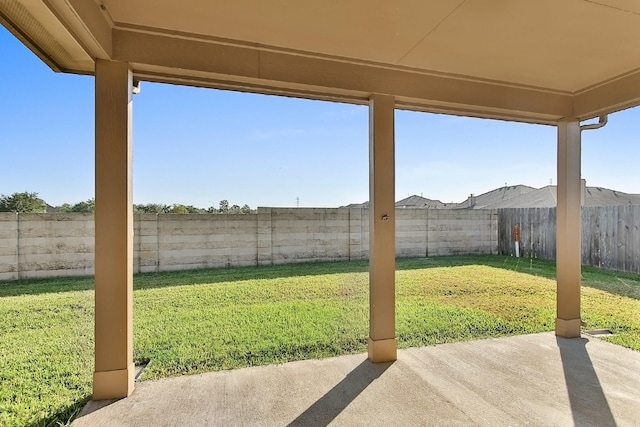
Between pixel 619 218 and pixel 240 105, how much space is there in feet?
23.0

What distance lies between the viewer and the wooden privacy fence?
6.01m

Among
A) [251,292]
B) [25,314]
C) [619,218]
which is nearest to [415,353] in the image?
[251,292]

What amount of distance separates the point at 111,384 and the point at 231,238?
4.45 metres

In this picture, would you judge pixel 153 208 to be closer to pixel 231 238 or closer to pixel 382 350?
pixel 231 238

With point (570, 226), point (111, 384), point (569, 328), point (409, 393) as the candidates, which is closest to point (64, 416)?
point (111, 384)

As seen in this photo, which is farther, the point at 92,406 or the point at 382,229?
the point at 382,229

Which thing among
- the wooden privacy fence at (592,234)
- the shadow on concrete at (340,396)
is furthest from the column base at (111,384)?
the wooden privacy fence at (592,234)

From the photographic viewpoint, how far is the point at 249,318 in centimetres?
357

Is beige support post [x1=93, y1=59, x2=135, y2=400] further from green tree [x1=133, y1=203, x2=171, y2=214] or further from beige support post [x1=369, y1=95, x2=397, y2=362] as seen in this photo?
green tree [x1=133, y1=203, x2=171, y2=214]

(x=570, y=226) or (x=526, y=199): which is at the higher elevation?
(x=526, y=199)

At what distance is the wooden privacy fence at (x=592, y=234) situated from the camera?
6008 millimetres

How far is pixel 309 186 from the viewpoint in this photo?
5.74 meters

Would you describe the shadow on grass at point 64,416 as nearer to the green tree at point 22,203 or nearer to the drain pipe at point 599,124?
the green tree at point 22,203

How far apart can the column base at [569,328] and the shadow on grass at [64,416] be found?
380 centimetres
